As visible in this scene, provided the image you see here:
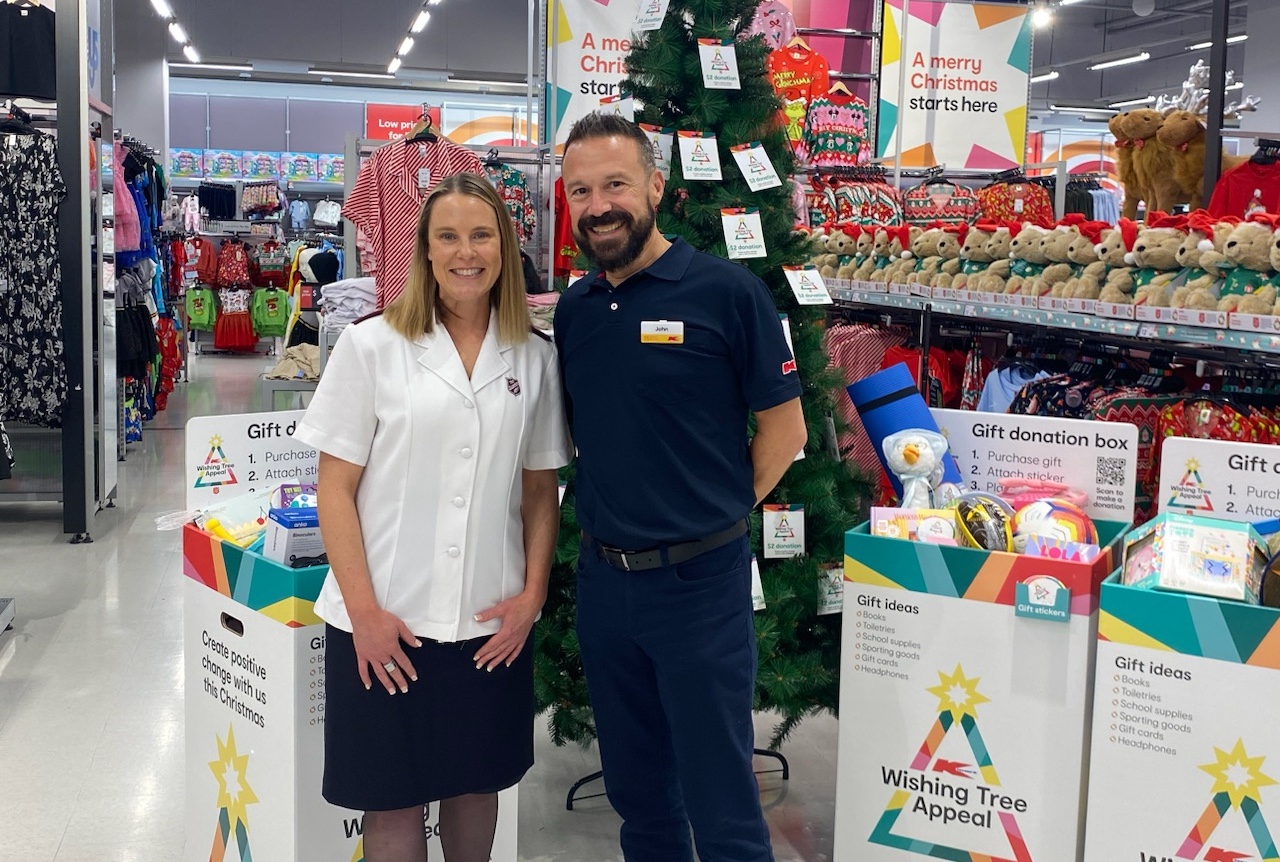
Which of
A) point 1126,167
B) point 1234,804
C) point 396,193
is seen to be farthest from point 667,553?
point 1126,167

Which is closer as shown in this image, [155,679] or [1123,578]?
[1123,578]

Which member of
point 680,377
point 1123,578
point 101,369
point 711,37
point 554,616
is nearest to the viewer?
point 680,377

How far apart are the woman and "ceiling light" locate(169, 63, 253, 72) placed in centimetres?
1824

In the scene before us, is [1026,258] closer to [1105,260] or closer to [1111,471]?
[1105,260]

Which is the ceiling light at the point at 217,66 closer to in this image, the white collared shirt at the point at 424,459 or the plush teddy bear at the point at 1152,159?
the plush teddy bear at the point at 1152,159

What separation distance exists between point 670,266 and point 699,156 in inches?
32.2

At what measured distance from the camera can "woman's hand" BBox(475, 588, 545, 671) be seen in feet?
7.12

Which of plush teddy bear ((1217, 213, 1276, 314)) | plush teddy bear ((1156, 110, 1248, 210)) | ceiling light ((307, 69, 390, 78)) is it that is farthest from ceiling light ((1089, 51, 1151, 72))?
Answer: plush teddy bear ((1217, 213, 1276, 314))

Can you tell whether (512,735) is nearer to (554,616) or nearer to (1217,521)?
(554,616)

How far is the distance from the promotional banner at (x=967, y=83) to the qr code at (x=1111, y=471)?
4710 millimetres

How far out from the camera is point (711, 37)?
9.61 ft

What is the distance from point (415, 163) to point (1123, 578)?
422cm

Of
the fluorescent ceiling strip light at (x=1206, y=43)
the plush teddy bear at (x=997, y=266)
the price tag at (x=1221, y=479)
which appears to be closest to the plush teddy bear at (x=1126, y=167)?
the plush teddy bear at (x=997, y=266)

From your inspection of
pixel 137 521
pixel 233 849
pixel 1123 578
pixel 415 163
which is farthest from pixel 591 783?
pixel 137 521
